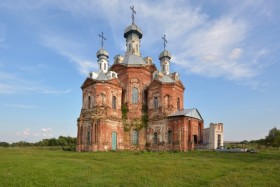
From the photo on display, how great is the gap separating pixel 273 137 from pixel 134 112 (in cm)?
2831

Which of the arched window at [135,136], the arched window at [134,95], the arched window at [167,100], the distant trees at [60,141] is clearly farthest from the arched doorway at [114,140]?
the distant trees at [60,141]

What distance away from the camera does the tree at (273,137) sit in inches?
1866

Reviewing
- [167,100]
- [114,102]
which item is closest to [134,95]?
[114,102]

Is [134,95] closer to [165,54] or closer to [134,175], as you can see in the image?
Answer: [165,54]

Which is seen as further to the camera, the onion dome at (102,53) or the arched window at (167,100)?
the onion dome at (102,53)

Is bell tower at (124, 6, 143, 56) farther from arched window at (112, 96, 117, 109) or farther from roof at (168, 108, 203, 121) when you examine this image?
roof at (168, 108, 203, 121)

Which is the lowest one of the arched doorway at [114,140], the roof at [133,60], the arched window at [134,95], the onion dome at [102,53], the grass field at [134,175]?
the grass field at [134,175]

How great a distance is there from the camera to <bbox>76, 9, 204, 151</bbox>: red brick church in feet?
109

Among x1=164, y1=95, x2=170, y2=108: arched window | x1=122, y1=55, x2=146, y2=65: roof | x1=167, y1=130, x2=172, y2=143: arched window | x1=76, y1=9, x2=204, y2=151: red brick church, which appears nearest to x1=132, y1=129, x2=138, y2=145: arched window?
x1=76, y1=9, x2=204, y2=151: red brick church

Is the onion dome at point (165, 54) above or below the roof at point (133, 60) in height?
above

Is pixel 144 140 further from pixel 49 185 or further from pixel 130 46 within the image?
pixel 49 185

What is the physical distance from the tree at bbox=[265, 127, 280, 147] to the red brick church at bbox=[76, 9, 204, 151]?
19.9 m

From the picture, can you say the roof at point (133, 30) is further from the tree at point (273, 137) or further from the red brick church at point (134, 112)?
the tree at point (273, 137)

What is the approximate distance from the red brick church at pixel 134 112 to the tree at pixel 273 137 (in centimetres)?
1988
